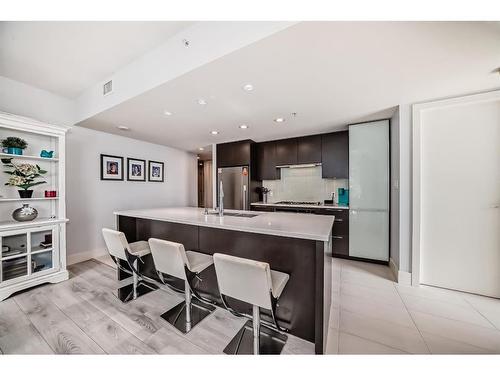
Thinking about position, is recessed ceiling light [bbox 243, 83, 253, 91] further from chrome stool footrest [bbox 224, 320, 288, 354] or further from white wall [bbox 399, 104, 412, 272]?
chrome stool footrest [bbox 224, 320, 288, 354]

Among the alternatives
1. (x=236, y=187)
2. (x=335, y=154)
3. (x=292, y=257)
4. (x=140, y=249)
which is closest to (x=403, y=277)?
(x=292, y=257)

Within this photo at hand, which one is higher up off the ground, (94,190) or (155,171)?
(155,171)

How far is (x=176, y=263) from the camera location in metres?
1.46

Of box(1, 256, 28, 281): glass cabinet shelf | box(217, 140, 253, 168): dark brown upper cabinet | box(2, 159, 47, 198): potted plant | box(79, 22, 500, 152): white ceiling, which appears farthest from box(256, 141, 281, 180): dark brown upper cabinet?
box(1, 256, 28, 281): glass cabinet shelf

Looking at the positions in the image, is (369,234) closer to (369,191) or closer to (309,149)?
(369,191)

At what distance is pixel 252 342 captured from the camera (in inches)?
56.8

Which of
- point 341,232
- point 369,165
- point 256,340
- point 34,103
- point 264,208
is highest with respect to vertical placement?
point 34,103

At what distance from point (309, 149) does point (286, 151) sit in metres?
0.47

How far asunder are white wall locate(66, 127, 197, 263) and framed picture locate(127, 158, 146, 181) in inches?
3.9

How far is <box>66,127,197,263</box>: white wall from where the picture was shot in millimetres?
2980

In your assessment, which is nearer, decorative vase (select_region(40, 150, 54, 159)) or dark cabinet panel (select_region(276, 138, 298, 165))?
decorative vase (select_region(40, 150, 54, 159))
